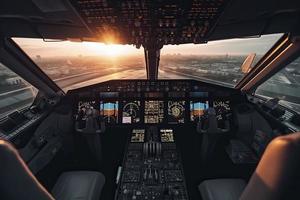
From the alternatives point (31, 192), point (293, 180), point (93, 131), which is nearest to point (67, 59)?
point (93, 131)

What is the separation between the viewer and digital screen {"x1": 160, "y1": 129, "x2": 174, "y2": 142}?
3284 mm

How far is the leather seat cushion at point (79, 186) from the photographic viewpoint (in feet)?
7.04

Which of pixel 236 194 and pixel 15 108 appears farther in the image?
pixel 15 108

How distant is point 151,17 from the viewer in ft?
5.82

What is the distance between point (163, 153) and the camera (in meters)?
2.97

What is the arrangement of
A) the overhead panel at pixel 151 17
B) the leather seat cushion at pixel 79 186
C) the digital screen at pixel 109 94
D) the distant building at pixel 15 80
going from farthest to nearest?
the digital screen at pixel 109 94
the distant building at pixel 15 80
the leather seat cushion at pixel 79 186
the overhead panel at pixel 151 17

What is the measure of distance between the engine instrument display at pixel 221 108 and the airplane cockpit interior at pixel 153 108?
18 mm

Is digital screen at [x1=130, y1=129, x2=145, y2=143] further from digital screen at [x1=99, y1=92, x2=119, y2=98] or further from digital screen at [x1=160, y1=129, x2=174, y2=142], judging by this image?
digital screen at [x1=99, y1=92, x2=119, y2=98]

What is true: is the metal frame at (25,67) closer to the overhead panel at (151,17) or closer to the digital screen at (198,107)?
the overhead panel at (151,17)

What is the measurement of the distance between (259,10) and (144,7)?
1.20 m

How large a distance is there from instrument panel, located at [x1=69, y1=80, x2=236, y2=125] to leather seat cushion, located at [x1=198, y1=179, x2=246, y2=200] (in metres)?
1.38

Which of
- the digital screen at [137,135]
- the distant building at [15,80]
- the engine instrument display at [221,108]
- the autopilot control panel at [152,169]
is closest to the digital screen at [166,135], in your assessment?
the autopilot control panel at [152,169]

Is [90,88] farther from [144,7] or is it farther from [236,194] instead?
[236,194]

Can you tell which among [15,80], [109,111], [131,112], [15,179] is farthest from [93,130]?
[15,179]
